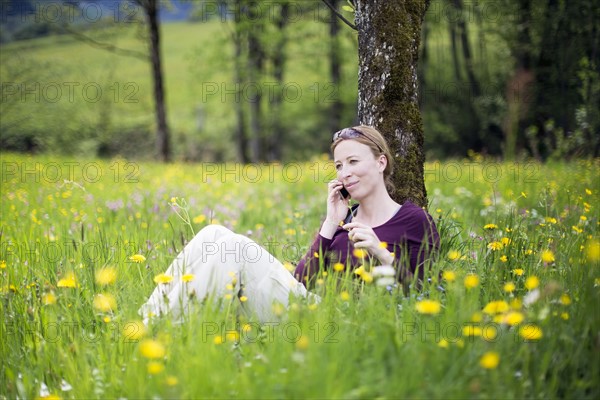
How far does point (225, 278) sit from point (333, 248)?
33.6 inches

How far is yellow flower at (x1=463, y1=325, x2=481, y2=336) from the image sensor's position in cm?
178

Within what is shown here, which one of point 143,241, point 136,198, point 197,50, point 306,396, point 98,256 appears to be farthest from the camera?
point 197,50

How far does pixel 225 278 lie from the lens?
2.43 metres

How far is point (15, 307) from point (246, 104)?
1702cm

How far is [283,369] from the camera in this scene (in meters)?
1.78

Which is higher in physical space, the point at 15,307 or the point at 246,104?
the point at 246,104

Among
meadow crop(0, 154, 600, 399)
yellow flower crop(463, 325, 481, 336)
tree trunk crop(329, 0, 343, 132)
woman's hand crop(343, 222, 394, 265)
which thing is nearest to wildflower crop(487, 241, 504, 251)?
meadow crop(0, 154, 600, 399)

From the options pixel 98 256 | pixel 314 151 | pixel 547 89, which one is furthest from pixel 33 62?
pixel 98 256

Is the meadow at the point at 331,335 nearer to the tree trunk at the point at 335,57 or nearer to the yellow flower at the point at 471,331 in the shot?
the yellow flower at the point at 471,331

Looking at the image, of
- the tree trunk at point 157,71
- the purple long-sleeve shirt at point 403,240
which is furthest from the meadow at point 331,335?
the tree trunk at point 157,71

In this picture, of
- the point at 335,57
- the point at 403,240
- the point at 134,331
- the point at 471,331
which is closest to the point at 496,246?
the point at 403,240

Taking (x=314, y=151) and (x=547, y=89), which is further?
(x=314, y=151)

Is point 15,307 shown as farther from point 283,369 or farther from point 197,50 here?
point 197,50

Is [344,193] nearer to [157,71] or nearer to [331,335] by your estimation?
[331,335]
